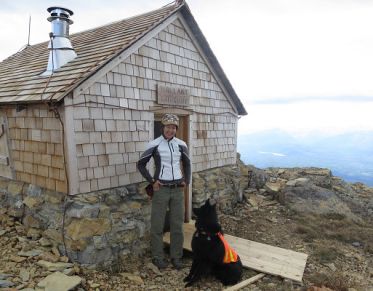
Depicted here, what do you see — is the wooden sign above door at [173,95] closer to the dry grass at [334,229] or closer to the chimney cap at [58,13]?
the chimney cap at [58,13]

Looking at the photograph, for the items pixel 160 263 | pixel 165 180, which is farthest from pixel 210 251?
pixel 165 180

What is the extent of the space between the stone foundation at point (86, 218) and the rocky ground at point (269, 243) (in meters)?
0.18

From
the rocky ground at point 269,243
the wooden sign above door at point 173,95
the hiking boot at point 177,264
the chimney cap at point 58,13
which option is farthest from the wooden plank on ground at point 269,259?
the chimney cap at point 58,13

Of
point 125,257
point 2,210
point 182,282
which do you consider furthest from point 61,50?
point 182,282

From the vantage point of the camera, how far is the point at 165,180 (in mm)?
4992

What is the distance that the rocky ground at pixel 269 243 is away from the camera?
457cm

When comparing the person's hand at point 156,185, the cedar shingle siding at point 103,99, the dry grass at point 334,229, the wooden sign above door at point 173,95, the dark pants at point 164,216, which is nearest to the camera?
the cedar shingle siding at point 103,99

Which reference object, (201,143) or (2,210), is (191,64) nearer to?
(201,143)

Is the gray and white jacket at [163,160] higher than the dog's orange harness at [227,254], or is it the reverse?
the gray and white jacket at [163,160]

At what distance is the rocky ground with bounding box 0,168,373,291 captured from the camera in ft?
15.0

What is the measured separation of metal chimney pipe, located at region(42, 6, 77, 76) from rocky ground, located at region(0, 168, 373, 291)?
330 centimetres

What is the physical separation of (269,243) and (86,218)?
434 centimetres

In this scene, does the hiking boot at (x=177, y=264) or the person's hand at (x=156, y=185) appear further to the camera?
the hiking boot at (x=177, y=264)

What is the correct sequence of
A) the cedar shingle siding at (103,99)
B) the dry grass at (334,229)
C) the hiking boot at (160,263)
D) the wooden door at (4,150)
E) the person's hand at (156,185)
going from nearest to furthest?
the cedar shingle siding at (103,99), the person's hand at (156,185), the hiking boot at (160,263), the wooden door at (4,150), the dry grass at (334,229)
